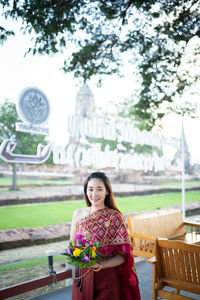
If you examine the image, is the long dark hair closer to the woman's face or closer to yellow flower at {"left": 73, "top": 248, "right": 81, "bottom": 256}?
the woman's face

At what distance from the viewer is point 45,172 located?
7992 millimetres

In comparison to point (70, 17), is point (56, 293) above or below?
below

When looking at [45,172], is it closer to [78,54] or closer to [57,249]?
[57,249]

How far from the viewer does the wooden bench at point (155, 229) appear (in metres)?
4.55

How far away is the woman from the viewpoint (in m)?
1.70

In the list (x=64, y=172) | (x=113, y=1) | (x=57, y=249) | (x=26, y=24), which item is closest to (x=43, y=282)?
(x=57, y=249)

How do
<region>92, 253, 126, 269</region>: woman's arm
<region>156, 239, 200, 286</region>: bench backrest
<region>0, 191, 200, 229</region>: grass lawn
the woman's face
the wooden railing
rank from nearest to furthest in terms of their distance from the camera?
<region>92, 253, 126, 269</region>: woman's arm → the woman's face → <region>156, 239, 200, 286</region>: bench backrest → the wooden railing → <region>0, 191, 200, 229</region>: grass lawn

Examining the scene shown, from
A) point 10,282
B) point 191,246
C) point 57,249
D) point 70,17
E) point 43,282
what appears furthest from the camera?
point 57,249

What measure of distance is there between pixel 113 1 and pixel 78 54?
1192 millimetres

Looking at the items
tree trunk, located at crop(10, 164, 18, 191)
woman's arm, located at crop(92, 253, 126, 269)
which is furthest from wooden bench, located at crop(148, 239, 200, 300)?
tree trunk, located at crop(10, 164, 18, 191)

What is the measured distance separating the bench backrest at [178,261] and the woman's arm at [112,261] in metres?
0.88

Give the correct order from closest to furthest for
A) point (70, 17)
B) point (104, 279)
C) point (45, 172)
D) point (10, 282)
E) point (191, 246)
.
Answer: point (104, 279) → point (191, 246) → point (10, 282) → point (70, 17) → point (45, 172)

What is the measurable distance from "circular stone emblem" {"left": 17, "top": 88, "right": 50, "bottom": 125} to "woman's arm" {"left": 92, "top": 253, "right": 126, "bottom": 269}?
3.89 m

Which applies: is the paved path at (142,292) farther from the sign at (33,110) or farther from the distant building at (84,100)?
the distant building at (84,100)
